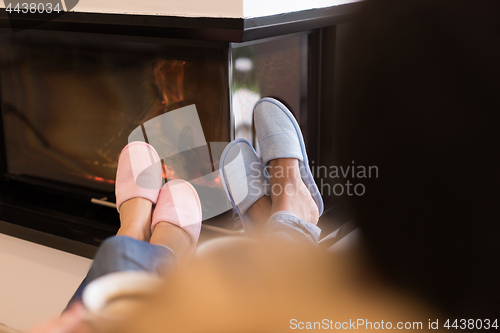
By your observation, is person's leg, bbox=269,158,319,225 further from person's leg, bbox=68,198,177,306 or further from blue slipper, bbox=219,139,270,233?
person's leg, bbox=68,198,177,306

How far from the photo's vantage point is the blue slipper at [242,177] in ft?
3.22

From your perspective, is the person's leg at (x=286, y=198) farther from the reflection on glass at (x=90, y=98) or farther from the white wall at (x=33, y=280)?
the white wall at (x=33, y=280)

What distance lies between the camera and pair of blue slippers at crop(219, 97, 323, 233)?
0.99m

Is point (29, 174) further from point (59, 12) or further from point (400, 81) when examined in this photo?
point (400, 81)

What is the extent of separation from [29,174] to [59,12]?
2.02 ft

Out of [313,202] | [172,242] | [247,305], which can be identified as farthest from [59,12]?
[247,305]

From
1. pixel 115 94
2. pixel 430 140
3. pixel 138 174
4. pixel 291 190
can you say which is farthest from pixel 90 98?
pixel 430 140

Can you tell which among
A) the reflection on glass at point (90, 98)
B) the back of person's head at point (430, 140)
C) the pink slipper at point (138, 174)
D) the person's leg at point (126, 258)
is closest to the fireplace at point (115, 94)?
the reflection on glass at point (90, 98)

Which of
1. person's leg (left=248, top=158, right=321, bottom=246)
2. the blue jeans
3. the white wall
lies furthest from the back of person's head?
the white wall

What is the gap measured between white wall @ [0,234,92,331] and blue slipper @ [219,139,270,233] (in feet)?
1.48

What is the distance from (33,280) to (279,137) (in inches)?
31.7

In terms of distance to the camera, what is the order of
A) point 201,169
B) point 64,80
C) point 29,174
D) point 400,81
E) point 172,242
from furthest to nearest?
point 29,174, point 64,80, point 201,169, point 172,242, point 400,81

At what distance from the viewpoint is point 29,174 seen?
1454 millimetres

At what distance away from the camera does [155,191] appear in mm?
996
